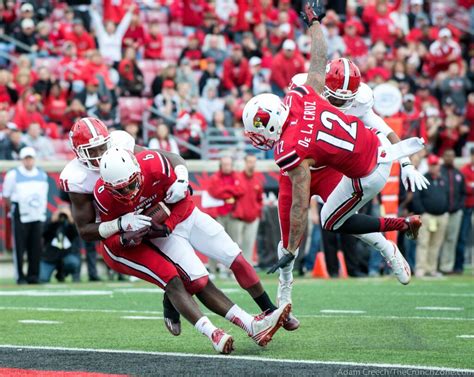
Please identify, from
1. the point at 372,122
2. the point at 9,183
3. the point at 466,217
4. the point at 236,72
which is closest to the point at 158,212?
the point at 372,122

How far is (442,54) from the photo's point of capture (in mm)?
20141

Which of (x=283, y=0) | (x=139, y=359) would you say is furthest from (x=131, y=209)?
(x=283, y=0)

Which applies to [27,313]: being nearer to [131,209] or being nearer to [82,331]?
[82,331]

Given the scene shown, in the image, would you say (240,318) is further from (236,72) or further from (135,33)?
(135,33)

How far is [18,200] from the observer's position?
45.6 ft

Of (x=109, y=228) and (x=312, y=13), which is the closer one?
(x=109, y=228)

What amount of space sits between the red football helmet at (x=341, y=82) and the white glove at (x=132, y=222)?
220cm

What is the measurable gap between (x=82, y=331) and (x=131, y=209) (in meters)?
1.61

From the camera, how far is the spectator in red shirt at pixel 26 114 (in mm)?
16062

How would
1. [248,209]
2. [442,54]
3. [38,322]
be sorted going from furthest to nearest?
[442,54] → [248,209] → [38,322]

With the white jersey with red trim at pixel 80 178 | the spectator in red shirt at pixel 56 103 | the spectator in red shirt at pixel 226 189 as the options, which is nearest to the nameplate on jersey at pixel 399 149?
the white jersey with red trim at pixel 80 178

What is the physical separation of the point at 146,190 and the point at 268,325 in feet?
3.72

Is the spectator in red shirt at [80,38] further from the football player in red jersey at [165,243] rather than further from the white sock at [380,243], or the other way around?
the football player in red jersey at [165,243]

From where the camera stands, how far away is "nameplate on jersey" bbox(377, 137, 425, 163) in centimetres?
775
